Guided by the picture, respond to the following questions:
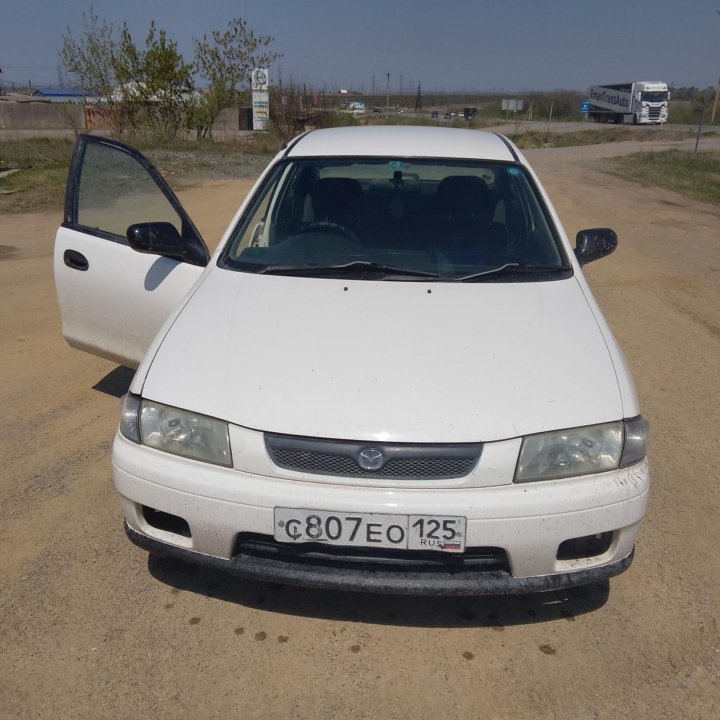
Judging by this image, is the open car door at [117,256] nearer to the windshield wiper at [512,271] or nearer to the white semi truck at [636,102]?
the windshield wiper at [512,271]

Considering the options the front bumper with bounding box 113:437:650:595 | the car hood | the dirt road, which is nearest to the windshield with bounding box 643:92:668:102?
the dirt road

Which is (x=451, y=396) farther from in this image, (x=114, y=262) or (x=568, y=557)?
(x=114, y=262)

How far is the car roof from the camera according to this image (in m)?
3.76

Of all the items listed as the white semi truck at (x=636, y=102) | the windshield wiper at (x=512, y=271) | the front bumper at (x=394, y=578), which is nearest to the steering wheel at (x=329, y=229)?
the windshield wiper at (x=512, y=271)

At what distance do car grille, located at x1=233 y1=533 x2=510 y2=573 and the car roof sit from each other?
7.17ft

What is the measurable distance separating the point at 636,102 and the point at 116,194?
173 ft

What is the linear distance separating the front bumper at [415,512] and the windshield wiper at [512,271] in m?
1.09

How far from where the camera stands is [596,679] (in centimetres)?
232

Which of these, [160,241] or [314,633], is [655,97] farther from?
[314,633]

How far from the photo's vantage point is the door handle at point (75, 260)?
383cm

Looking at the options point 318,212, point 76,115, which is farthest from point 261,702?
point 76,115

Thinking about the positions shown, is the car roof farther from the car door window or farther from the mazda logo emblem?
the mazda logo emblem

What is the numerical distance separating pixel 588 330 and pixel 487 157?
1415mm

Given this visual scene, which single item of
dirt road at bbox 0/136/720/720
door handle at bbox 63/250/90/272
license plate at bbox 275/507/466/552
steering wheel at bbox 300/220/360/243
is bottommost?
dirt road at bbox 0/136/720/720
